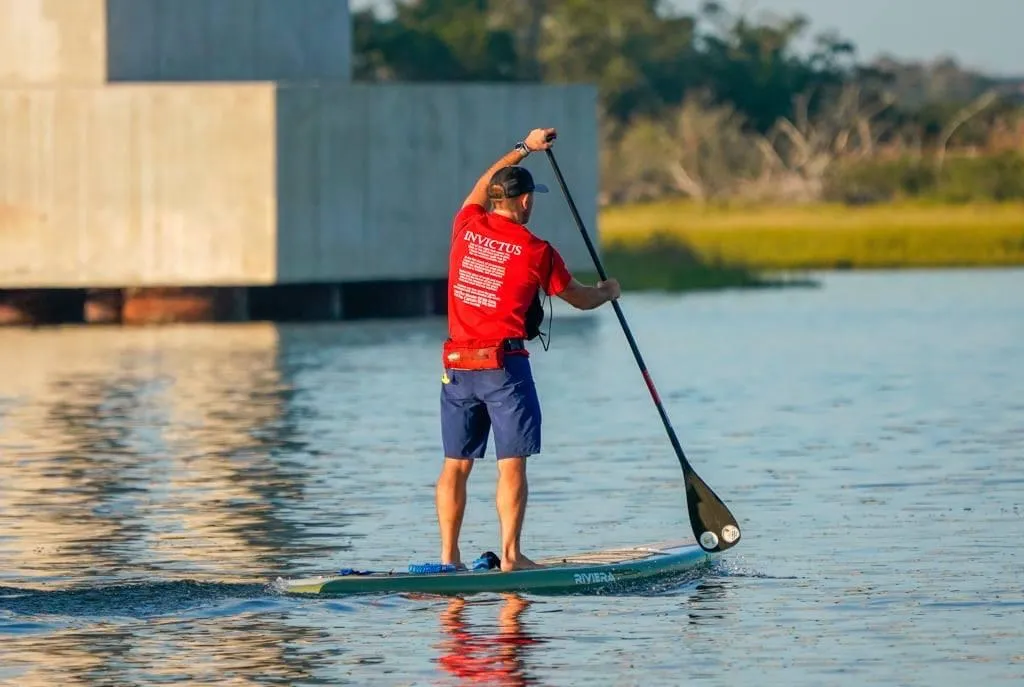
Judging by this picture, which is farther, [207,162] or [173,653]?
[207,162]

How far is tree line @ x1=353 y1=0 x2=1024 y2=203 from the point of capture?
316ft

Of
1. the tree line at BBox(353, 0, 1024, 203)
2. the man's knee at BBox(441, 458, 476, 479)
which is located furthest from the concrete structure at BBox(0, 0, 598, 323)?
the tree line at BBox(353, 0, 1024, 203)

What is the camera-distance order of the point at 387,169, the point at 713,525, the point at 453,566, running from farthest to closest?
the point at 387,169 < the point at 713,525 < the point at 453,566

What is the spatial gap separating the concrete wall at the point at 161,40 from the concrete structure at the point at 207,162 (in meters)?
0.03

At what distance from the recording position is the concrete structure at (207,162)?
134 feet

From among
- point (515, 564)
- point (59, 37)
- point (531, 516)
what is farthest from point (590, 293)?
point (59, 37)

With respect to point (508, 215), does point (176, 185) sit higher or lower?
lower

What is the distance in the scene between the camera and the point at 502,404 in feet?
41.1

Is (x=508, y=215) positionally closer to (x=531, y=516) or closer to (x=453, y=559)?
(x=453, y=559)

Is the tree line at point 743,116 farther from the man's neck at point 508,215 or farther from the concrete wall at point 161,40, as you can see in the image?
the man's neck at point 508,215

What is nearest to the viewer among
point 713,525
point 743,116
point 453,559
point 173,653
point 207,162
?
point 173,653

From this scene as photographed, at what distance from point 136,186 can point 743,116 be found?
62.6 m

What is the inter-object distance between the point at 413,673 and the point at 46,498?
264 inches

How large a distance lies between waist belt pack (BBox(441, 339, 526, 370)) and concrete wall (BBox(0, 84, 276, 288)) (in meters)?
28.6
